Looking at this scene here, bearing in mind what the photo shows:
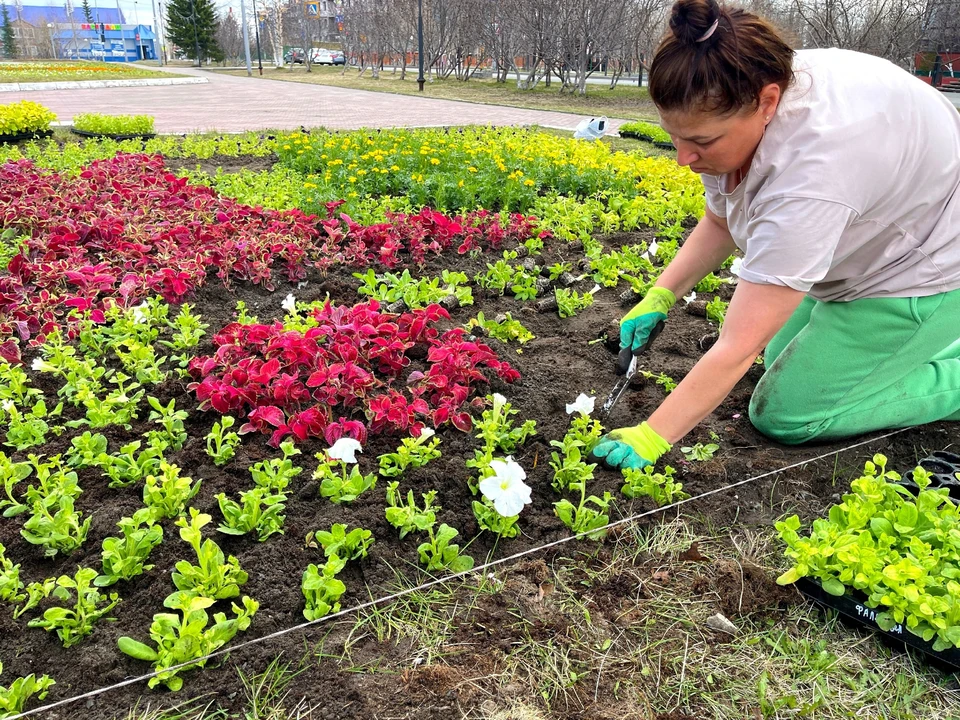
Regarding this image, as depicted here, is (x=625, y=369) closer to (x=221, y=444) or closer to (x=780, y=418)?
(x=780, y=418)

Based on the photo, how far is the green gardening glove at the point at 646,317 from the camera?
2.78 meters

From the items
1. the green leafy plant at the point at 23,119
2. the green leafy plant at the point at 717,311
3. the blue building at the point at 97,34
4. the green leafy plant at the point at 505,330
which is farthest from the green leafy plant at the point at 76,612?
the blue building at the point at 97,34

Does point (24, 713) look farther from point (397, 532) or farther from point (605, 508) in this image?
point (605, 508)

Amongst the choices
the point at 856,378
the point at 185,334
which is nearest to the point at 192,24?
the point at 185,334

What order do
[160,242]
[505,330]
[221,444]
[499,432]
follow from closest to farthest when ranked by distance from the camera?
[221,444], [499,432], [505,330], [160,242]

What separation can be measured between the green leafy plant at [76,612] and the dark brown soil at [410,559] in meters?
0.03

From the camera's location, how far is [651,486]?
216 centimetres

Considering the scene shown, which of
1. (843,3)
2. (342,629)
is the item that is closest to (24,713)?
(342,629)

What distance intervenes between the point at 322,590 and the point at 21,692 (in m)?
0.66

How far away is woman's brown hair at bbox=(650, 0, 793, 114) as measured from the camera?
1749 mm

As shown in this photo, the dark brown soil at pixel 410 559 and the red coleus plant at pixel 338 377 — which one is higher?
the red coleus plant at pixel 338 377

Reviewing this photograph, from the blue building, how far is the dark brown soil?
68.1 meters

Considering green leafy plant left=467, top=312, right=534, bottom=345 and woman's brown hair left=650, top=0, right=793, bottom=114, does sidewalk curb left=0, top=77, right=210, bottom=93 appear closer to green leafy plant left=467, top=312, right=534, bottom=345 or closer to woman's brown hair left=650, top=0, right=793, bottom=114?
green leafy plant left=467, top=312, right=534, bottom=345

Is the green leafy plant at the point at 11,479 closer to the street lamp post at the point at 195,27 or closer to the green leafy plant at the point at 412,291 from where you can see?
the green leafy plant at the point at 412,291
